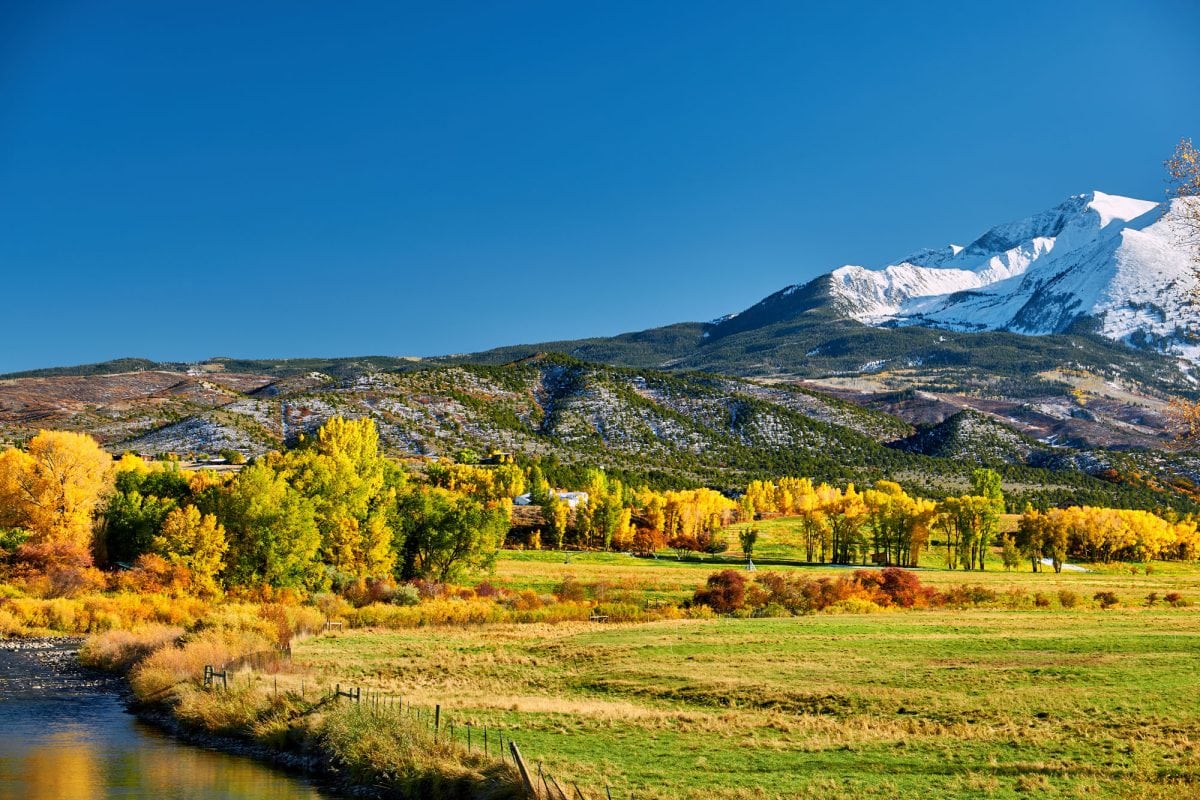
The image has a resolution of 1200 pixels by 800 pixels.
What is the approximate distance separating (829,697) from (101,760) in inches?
1056

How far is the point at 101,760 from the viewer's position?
105 feet

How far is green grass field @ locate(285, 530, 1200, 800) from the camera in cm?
2478

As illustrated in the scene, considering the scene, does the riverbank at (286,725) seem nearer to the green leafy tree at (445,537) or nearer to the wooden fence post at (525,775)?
the wooden fence post at (525,775)

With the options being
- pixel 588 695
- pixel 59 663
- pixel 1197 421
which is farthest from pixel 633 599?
pixel 1197 421

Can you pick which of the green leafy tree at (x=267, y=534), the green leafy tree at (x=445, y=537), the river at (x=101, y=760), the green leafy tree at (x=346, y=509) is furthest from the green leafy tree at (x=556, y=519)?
the river at (x=101, y=760)

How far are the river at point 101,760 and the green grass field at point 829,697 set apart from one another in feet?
24.0

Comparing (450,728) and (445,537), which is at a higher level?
(445,537)

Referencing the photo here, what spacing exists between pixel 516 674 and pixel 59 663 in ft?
89.0

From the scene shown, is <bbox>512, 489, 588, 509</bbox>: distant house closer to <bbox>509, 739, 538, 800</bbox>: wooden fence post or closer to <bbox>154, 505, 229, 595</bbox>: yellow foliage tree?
<bbox>154, 505, 229, 595</bbox>: yellow foliage tree

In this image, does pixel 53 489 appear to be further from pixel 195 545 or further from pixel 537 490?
pixel 537 490

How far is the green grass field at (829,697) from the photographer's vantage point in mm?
24781

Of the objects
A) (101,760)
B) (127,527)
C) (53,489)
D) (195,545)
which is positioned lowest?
(101,760)

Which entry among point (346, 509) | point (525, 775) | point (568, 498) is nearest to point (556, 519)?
point (568, 498)

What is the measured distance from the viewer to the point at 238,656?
47.2 meters
